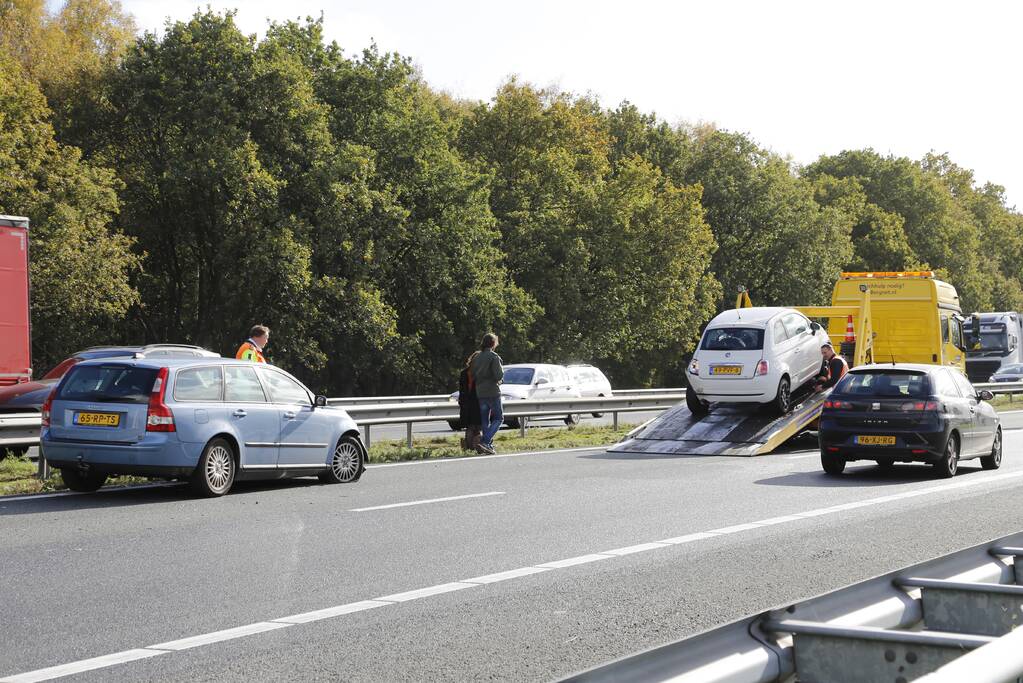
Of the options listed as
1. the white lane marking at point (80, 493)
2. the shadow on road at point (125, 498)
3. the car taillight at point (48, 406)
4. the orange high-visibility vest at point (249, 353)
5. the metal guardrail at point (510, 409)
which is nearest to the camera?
the shadow on road at point (125, 498)

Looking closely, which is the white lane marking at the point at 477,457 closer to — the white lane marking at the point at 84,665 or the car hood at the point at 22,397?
the car hood at the point at 22,397

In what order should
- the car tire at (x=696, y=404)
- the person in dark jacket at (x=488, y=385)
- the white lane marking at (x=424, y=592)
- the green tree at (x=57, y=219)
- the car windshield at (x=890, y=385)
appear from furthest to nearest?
the green tree at (x=57, y=219) < the car tire at (x=696, y=404) < the person in dark jacket at (x=488, y=385) < the car windshield at (x=890, y=385) < the white lane marking at (x=424, y=592)

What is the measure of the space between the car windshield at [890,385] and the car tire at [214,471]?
778 cm

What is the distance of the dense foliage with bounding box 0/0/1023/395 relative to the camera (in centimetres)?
3678

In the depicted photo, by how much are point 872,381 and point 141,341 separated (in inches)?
1360

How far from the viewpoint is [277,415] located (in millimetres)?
14391

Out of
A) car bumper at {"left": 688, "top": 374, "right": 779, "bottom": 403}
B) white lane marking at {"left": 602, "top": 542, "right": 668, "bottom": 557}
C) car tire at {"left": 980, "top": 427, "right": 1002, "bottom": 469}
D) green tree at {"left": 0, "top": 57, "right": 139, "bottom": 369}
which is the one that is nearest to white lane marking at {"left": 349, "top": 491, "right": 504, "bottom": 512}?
white lane marking at {"left": 602, "top": 542, "right": 668, "bottom": 557}

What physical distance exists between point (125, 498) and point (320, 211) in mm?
28111

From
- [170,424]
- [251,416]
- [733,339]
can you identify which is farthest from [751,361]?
[170,424]

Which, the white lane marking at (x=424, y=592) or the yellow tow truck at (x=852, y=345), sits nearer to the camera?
the white lane marking at (x=424, y=592)

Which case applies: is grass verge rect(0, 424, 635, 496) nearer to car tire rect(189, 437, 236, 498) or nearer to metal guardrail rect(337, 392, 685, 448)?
metal guardrail rect(337, 392, 685, 448)

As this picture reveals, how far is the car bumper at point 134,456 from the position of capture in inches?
508

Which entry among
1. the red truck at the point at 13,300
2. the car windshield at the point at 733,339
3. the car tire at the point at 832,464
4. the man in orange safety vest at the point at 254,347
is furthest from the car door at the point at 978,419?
the red truck at the point at 13,300

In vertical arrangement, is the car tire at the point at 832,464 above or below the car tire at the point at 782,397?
below
